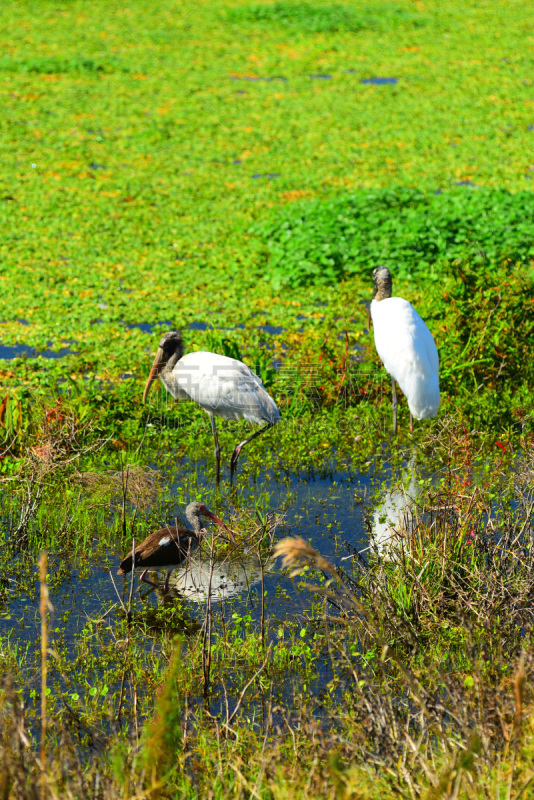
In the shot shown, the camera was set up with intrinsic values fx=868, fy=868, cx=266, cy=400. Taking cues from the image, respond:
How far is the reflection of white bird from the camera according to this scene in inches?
294

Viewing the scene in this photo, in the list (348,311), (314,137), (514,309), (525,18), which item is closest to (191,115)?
(314,137)

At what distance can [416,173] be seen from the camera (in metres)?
14.9

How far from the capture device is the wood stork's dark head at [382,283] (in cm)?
852

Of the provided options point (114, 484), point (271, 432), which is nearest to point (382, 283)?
point (271, 432)

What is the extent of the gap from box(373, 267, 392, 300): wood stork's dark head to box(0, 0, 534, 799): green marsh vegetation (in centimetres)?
51

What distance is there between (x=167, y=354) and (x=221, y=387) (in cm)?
75

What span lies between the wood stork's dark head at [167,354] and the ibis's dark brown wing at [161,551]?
86.2 inches

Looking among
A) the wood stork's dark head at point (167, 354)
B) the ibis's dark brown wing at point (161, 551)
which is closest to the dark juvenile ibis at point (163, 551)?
the ibis's dark brown wing at point (161, 551)

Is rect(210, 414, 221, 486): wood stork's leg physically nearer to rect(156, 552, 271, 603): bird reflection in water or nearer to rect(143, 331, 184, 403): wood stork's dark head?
rect(143, 331, 184, 403): wood stork's dark head

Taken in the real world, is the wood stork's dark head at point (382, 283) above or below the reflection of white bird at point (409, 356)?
above

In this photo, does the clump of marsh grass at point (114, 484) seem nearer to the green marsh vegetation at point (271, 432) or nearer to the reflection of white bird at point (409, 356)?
the green marsh vegetation at point (271, 432)

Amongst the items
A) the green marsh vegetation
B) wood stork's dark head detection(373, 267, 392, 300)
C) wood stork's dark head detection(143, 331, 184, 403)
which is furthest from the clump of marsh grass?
wood stork's dark head detection(373, 267, 392, 300)

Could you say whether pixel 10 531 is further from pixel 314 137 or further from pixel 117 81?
pixel 117 81

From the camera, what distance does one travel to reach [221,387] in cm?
723
